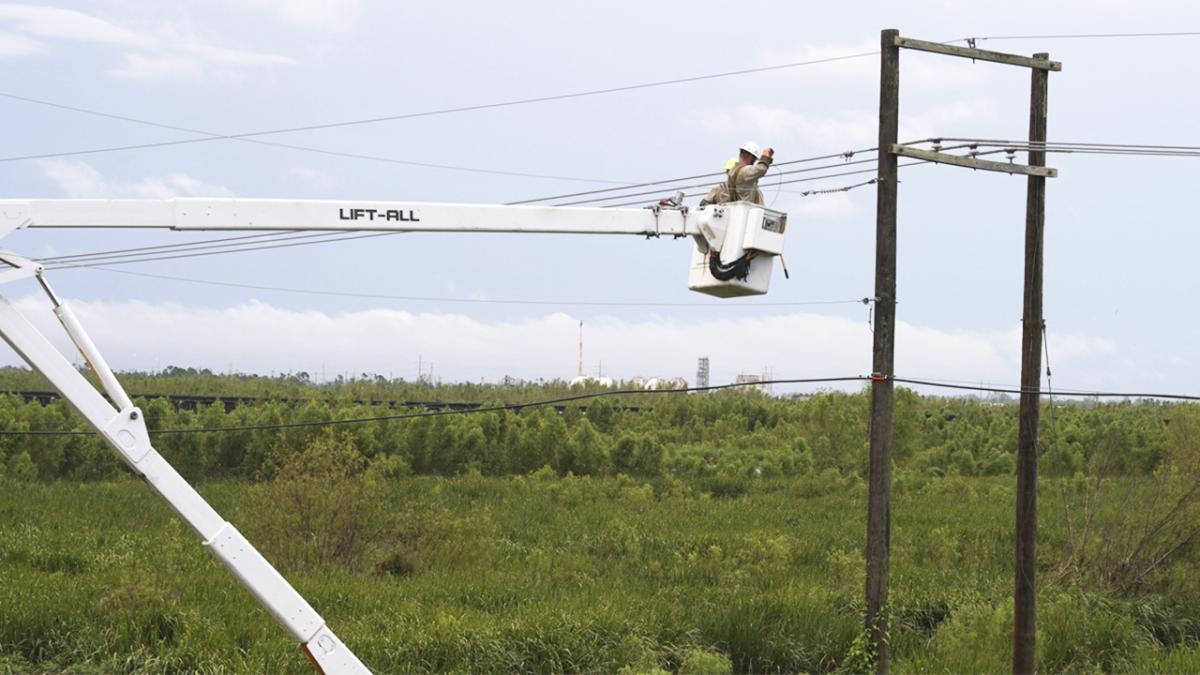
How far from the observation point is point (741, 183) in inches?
502

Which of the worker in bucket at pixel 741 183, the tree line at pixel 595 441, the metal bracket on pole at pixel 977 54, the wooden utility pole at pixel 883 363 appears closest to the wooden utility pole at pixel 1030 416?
the metal bracket on pole at pixel 977 54

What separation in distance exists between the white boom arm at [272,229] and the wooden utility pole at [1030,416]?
6522 mm

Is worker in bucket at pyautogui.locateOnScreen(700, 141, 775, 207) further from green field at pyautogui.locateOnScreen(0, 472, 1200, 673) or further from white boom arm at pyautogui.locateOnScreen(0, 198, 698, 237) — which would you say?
green field at pyautogui.locateOnScreen(0, 472, 1200, 673)

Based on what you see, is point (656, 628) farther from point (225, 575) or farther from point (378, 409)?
point (378, 409)

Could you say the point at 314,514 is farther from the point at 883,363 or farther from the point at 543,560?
the point at 883,363

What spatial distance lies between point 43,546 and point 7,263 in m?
16.0

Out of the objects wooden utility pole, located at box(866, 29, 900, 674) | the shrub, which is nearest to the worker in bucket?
wooden utility pole, located at box(866, 29, 900, 674)

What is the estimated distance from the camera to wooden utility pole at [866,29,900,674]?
53.3ft

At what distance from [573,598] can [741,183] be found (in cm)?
916

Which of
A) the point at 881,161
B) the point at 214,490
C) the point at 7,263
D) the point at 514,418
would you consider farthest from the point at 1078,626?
the point at 514,418

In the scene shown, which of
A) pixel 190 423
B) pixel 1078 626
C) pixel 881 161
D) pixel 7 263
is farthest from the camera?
pixel 190 423

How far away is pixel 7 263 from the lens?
421 inches

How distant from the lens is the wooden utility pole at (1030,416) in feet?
57.6

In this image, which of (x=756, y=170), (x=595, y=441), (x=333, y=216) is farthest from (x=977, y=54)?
(x=595, y=441)
